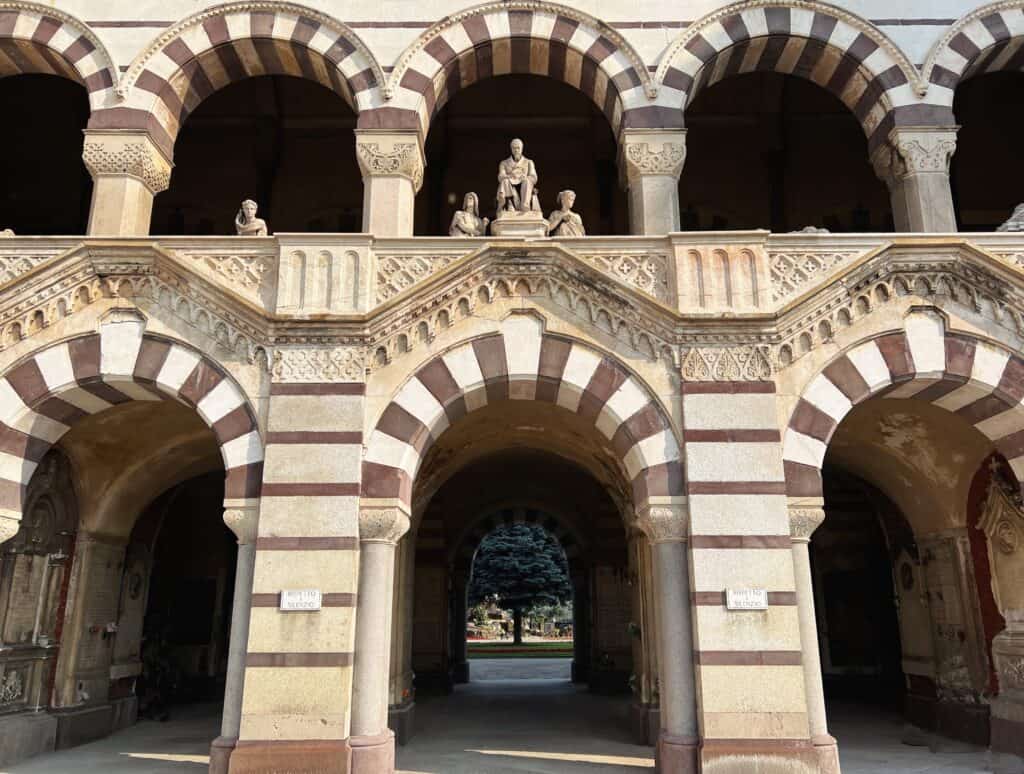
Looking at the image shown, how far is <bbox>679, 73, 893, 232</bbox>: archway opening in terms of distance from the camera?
1531 cm

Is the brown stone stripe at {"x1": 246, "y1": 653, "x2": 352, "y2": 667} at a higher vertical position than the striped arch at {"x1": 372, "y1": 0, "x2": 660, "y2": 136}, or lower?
lower

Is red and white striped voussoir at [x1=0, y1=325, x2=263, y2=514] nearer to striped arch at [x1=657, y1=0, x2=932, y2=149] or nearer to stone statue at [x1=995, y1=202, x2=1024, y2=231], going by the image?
striped arch at [x1=657, y1=0, x2=932, y2=149]

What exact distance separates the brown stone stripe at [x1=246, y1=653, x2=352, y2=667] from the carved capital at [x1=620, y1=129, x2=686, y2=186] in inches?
260

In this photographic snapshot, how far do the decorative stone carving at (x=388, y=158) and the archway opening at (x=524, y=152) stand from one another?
4.75 meters

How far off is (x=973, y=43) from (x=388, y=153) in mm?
7761

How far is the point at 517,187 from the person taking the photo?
1010 cm

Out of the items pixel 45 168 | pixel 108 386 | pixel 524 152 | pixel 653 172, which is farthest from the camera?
pixel 524 152

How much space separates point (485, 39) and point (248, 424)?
586cm

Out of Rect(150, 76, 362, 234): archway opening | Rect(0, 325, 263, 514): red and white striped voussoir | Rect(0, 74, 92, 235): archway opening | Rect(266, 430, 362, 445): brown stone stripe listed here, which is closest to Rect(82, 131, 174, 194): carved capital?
Rect(0, 325, 263, 514): red and white striped voussoir

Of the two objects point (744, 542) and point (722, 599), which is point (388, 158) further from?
point (722, 599)

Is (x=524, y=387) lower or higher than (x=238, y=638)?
higher

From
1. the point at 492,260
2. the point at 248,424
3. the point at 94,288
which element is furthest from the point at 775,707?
the point at 94,288

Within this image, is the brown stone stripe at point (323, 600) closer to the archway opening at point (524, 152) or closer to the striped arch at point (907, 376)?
the striped arch at point (907, 376)

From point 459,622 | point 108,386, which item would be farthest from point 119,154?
point 459,622
